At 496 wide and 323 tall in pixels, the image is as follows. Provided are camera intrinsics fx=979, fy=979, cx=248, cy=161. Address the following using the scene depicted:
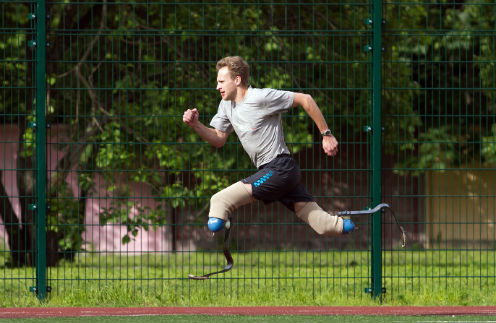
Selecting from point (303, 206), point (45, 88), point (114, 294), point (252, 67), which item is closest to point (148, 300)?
point (114, 294)

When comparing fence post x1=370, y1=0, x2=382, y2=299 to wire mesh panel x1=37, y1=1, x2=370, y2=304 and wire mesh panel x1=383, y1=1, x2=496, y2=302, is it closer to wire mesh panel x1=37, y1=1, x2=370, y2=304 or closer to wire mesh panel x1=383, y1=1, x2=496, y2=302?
wire mesh panel x1=37, y1=1, x2=370, y2=304

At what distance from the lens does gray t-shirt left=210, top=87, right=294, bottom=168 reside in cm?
618

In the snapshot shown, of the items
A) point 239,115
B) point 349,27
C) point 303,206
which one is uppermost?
point 349,27

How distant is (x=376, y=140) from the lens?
8.05 metres

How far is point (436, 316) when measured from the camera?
7.40 metres

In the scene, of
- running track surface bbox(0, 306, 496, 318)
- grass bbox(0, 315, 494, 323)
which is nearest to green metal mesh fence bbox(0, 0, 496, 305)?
running track surface bbox(0, 306, 496, 318)

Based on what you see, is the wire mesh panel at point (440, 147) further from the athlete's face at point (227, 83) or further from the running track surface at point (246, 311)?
the athlete's face at point (227, 83)

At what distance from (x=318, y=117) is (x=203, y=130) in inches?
29.1

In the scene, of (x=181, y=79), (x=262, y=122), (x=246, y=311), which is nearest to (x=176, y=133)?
(x=181, y=79)

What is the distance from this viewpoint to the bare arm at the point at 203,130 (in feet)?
19.8

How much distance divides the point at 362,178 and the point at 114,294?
8.20ft

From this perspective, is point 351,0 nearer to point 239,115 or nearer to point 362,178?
point 362,178

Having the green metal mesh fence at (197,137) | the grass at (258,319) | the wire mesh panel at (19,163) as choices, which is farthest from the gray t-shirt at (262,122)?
the wire mesh panel at (19,163)

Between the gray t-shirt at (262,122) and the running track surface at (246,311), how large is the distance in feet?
6.01
